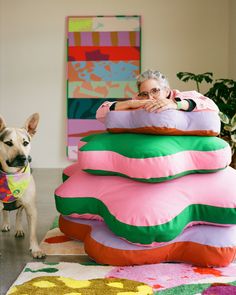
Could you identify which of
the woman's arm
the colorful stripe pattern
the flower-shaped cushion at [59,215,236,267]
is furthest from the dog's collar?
the colorful stripe pattern

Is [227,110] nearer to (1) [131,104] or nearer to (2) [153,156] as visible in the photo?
(1) [131,104]

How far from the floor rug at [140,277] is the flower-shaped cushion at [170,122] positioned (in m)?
0.70

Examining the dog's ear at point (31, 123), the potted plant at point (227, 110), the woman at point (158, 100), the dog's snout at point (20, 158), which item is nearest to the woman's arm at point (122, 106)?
the woman at point (158, 100)

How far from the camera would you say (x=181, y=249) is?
215 cm

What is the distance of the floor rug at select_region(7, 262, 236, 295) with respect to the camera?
6.03 ft

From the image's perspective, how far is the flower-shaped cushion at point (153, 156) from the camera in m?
2.09

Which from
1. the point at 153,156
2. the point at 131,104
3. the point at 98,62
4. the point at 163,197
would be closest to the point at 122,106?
the point at 131,104

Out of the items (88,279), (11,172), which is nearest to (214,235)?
(88,279)

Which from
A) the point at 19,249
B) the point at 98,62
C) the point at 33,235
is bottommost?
the point at 19,249

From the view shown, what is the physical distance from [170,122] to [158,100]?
6.6 inches

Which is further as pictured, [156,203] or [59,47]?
[59,47]

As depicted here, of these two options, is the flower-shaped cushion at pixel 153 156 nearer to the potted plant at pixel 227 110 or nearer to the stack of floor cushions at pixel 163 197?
the stack of floor cushions at pixel 163 197

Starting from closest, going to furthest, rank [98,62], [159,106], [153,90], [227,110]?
[159,106] < [153,90] < [227,110] < [98,62]

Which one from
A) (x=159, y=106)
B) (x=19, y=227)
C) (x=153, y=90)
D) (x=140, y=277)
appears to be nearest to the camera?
(x=140, y=277)
